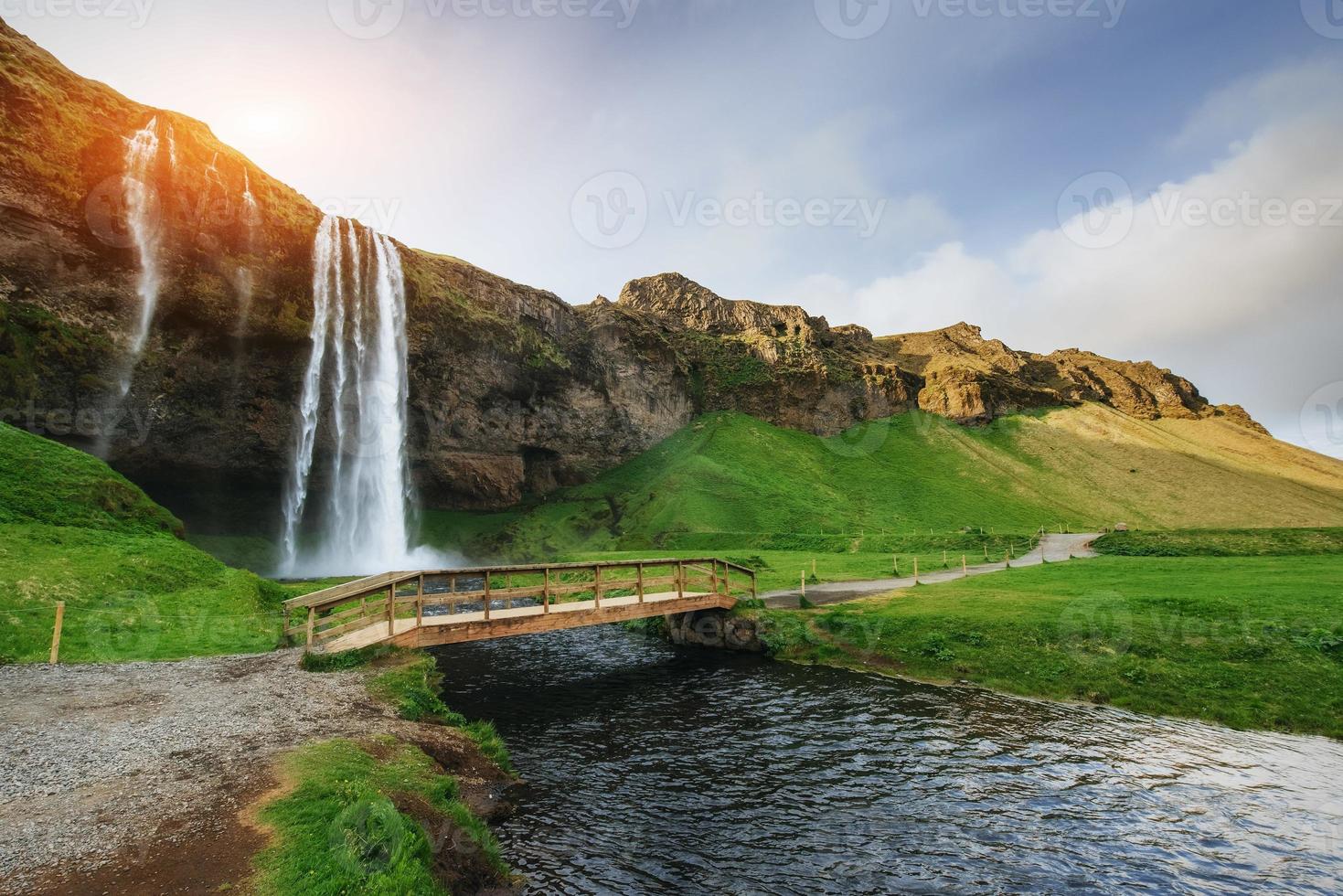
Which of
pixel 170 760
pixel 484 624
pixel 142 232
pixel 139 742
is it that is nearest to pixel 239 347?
pixel 142 232

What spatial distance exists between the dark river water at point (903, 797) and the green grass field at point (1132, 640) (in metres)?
1.61

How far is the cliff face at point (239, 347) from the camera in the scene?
47000 mm

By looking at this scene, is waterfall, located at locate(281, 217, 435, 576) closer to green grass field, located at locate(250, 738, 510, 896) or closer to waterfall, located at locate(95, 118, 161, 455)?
waterfall, located at locate(95, 118, 161, 455)

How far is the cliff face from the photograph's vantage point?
4700 centimetres

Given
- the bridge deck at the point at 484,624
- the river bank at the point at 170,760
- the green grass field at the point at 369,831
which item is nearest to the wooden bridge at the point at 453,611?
the bridge deck at the point at 484,624

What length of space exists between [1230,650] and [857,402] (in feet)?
374

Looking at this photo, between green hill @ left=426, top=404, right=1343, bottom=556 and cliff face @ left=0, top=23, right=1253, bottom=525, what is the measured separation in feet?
26.9

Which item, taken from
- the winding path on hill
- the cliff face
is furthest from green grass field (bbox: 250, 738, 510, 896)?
the cliff face

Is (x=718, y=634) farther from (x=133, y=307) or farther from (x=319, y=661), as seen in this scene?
(x=133, y=307)

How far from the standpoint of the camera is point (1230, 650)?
19250 millimetres

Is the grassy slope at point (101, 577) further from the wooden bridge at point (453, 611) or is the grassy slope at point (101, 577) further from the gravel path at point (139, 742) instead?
the wooden bridge at point (453, 611)

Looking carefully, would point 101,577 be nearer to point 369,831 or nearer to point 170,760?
point 170,760

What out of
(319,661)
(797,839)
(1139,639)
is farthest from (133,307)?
(1139,639)

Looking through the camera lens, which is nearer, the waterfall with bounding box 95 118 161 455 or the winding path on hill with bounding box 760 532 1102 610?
the winding path on hill with bounding box 760 532 1102 610
